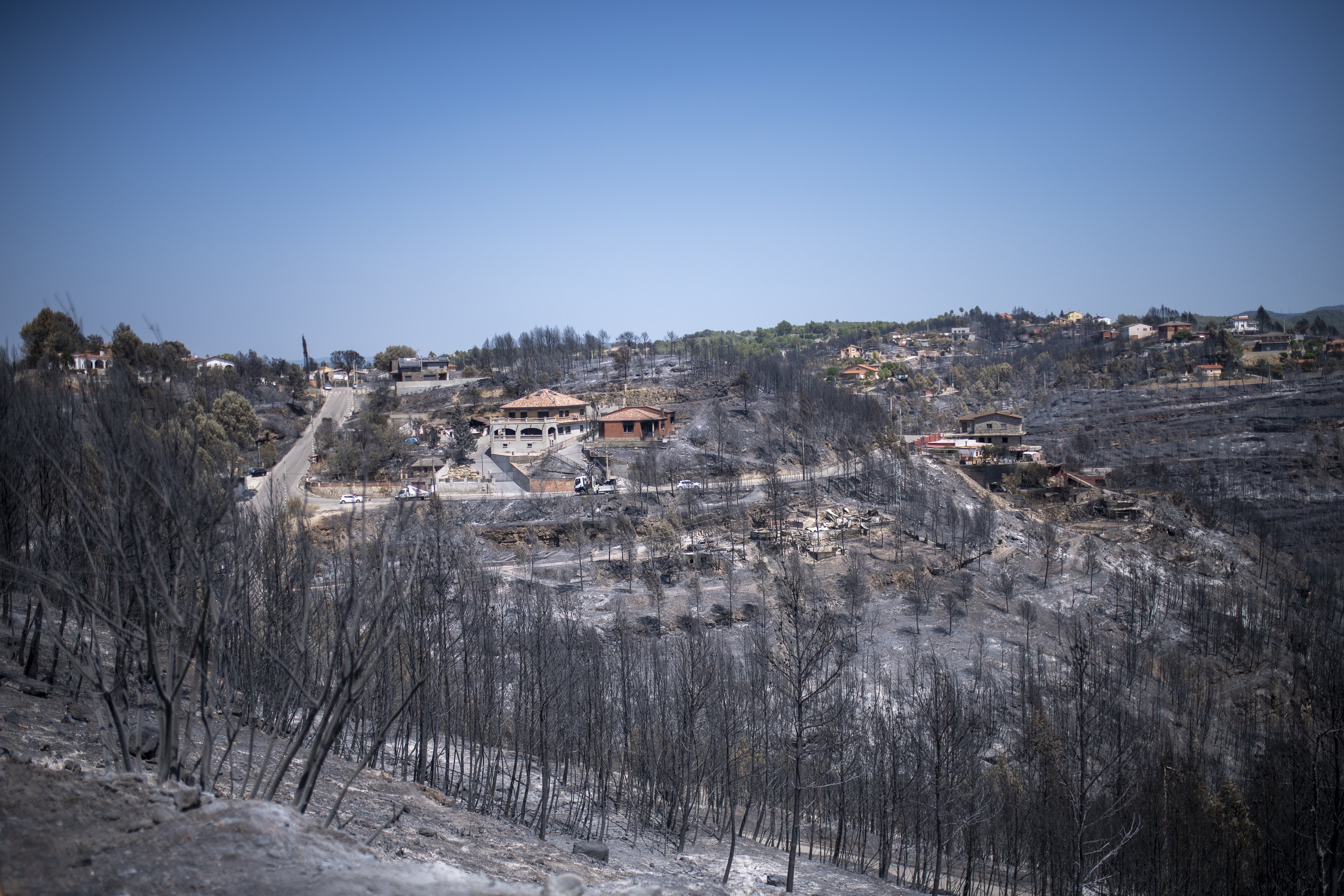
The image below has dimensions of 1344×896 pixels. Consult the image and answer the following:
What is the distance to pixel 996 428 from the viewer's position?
71750mm

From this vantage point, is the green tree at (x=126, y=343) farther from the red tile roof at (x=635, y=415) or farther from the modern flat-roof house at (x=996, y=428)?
the modern flat-roof house at (x=996, y=428)

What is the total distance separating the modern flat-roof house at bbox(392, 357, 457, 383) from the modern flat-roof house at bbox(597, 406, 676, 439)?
3139 cm

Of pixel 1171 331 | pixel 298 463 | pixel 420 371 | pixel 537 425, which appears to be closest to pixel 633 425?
pixel 537 425

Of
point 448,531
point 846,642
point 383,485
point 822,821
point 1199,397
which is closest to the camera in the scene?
point 822,821

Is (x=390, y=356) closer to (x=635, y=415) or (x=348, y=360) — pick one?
(x=348, y=360)

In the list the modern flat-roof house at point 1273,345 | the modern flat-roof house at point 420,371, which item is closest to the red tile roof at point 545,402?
the modern flat-roof house at point 420,371

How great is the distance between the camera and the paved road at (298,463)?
40778 millimetres

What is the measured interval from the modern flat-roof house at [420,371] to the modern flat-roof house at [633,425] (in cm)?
3139

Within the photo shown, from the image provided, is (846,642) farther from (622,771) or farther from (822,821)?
(622,771)

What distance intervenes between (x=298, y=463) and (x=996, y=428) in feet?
208

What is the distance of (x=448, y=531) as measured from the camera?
1593 inches

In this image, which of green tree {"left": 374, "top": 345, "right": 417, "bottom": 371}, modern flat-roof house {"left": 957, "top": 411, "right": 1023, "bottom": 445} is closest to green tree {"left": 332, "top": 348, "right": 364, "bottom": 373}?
green tree {"left": 374, "top": 345, "right": 417, "bottom": 371}

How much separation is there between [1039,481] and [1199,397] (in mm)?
46760

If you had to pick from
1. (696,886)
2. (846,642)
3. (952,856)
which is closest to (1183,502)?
(846,642)
